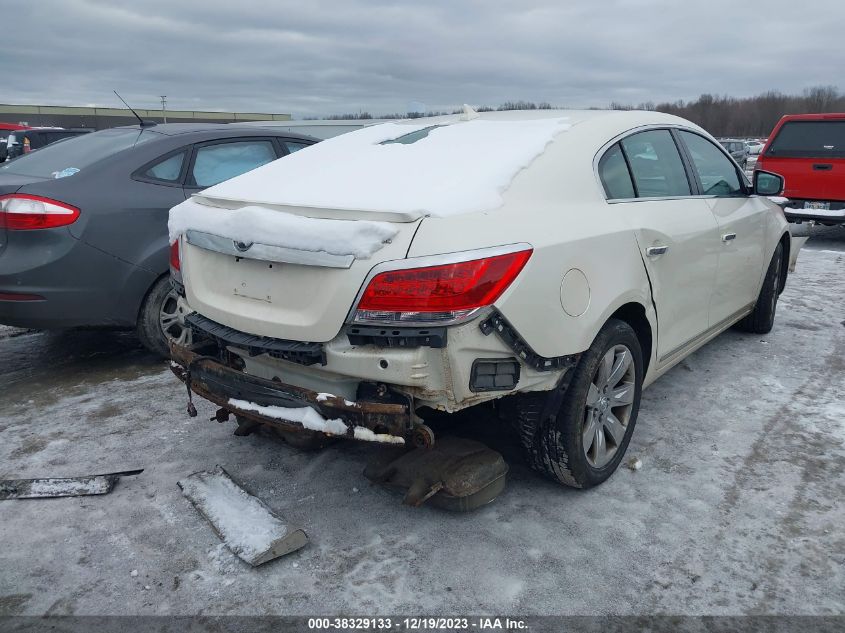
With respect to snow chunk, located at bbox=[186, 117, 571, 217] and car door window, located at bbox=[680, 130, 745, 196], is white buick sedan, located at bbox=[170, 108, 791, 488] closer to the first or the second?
snow chunk, located at bbox=[186, 117, 571, 217]

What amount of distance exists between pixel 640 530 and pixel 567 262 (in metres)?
1.14

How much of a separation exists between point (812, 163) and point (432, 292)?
392 inches

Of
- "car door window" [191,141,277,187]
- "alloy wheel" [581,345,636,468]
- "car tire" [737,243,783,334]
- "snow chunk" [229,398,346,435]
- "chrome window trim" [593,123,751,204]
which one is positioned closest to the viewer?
"snow chunk" [229,398,346,435]

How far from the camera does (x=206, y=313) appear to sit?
9.52 feet

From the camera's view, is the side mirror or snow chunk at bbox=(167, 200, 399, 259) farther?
the side mirror

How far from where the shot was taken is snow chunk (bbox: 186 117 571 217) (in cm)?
259

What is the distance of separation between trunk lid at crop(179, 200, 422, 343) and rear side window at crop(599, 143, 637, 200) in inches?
45.7

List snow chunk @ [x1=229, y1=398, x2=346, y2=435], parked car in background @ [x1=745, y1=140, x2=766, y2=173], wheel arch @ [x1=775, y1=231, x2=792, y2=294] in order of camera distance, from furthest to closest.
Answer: parked car in background @ [x1=745, y1=140, x2=766, y2=173]
wheel arch @ [x1=775, y1=231, x2=792, y2=294]
snow chunk @ [x1=229, y1=398, x2=346, y2=435]

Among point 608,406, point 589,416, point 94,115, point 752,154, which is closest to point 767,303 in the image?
point 608,406

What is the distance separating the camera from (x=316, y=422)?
2576mm

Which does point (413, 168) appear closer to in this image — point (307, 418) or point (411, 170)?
point (411, 170)

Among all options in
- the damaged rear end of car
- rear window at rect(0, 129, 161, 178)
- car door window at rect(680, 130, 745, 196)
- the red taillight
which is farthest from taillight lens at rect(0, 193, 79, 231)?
car door window at rect(680, 130, 745, 196)

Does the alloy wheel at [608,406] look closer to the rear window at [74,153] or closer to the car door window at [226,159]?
the car door window at [226,159]

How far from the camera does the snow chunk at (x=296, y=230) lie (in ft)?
7.84
